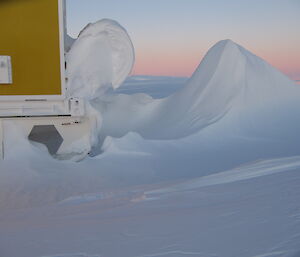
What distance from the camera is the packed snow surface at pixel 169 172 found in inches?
94.3

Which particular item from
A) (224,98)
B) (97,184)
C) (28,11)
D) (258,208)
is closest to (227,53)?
(224,98)

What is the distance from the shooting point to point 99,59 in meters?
5.71

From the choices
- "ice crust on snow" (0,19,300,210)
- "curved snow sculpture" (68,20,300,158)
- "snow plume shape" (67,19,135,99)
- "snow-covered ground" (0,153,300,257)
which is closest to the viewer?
"snow-covered ground" (0,153,300,257)

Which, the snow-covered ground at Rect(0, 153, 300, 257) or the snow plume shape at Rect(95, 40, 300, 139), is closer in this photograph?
the snow-covered ground at Rect(0, 153, 300, 257)

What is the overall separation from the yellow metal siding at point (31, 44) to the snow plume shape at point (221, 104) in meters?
2.07

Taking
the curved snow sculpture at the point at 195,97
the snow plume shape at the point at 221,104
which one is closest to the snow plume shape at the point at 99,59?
the curved snow sculpture at the point at 195,97

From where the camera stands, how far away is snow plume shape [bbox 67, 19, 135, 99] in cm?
549

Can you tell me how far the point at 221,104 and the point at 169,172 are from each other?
2864 mm

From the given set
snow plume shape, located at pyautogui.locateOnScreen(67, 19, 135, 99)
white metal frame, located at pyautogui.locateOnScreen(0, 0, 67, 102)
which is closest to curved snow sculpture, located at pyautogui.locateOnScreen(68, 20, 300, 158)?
snow plume shape, located at pyautogui.locateOnScreen(67, 19, 135, 99)

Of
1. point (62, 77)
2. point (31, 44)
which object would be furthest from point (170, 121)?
point (31, 44)

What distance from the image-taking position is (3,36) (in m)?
4.78

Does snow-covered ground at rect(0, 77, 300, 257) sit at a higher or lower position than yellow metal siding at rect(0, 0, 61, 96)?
lower

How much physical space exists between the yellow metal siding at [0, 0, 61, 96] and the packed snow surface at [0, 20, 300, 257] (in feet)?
1.51

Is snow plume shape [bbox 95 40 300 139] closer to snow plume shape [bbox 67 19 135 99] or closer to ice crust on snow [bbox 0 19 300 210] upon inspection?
ice crust on snow [bbox 0 19 300 210]
